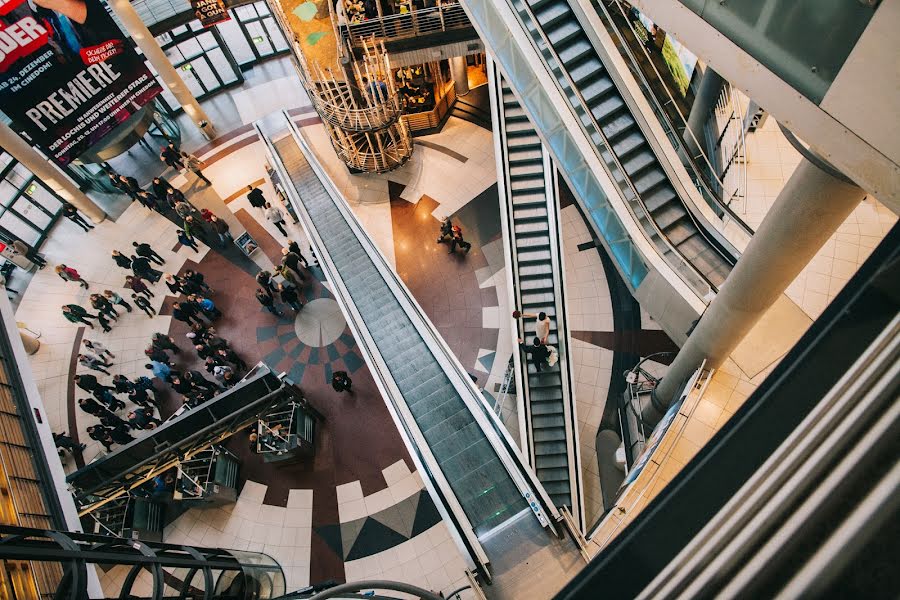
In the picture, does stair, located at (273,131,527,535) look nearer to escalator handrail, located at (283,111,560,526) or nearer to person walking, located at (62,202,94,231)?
escalator handrail, located at (283,111,560,526)

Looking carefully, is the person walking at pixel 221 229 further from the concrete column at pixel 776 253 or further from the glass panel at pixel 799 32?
the glass panel at pixel 799 32

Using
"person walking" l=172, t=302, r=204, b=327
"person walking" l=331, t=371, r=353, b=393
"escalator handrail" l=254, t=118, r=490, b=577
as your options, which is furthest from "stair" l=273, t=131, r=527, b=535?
"person walking" l=172, t=302, r=204, b=327

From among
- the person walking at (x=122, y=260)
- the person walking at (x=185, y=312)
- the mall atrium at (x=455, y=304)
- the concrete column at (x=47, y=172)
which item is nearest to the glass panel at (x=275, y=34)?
the mall atrium at (x=455, y=304)

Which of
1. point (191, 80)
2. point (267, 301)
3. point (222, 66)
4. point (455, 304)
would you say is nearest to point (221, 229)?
point (267, 301)

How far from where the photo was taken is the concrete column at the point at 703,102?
1170 cm

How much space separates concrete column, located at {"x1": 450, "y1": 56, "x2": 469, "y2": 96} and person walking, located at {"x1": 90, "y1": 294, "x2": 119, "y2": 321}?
14128mm

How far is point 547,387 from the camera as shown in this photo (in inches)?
452

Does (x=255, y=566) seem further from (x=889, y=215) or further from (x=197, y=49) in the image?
(x=197, y=49)

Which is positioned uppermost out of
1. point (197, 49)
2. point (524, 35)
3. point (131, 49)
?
point (197, 49)

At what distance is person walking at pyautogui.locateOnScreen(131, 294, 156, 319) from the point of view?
1556 centimetres

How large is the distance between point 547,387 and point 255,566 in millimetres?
6845

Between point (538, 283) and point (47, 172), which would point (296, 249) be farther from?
point (47, 172)

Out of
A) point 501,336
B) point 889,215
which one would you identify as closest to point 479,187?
point 501,336

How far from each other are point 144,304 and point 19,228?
20.9 feet
